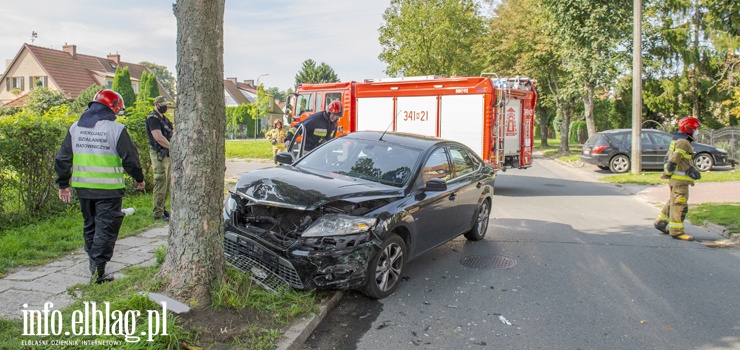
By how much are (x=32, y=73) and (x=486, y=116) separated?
48.0 meters

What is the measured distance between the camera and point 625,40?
Answer: 2205 centimetres

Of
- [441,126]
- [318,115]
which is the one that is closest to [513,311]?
[318,115]

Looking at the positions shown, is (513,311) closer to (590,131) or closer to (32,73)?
(590,131)

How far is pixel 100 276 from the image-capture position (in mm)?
4750

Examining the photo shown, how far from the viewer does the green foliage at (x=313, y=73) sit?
7831 centimetres

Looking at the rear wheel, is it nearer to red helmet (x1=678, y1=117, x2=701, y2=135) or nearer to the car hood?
red helmet (x1=678, y1=117, x2=701, y2=135)

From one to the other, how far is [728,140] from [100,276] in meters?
22.5

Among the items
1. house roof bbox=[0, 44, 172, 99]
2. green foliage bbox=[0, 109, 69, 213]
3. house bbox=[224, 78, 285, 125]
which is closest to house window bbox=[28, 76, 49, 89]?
→ house roof bbox=[0, 44, 172, 99]

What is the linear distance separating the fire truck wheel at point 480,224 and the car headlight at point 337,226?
9.67 feet

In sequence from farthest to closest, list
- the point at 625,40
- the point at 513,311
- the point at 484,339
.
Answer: the point at 625,40
the point at 513,311
the point at 484,339

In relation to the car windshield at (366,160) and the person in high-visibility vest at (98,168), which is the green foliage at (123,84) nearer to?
the car windshield at (366,160)

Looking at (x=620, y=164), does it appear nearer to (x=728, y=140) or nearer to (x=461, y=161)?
(x=728, y=140)

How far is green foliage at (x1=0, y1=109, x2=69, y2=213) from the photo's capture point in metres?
6.56

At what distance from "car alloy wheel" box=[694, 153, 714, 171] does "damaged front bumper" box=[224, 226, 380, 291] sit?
17.2 metres
